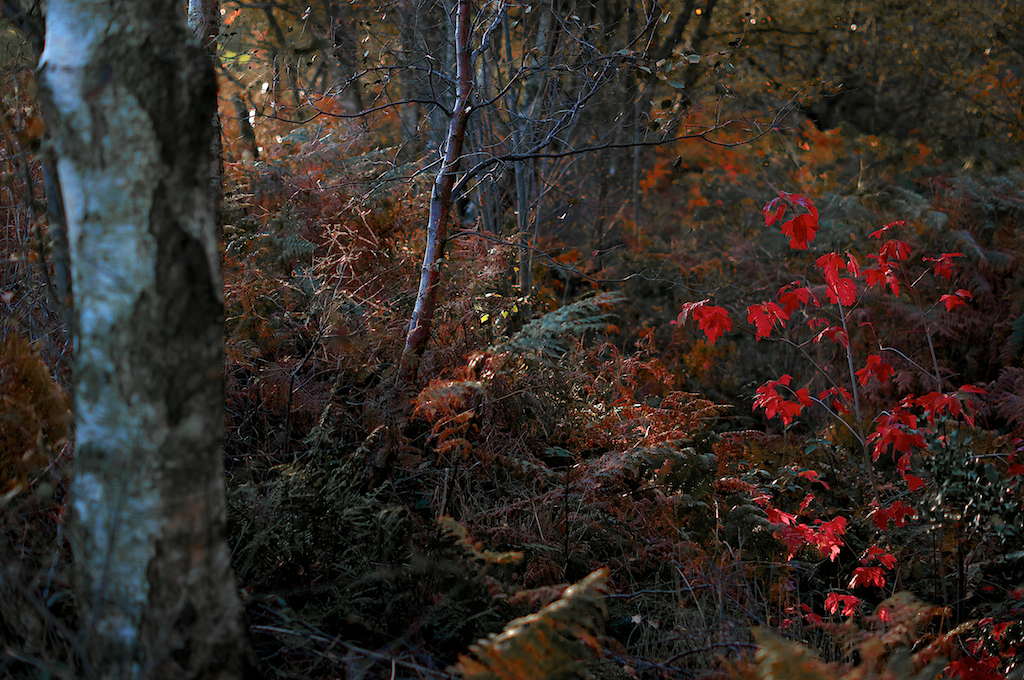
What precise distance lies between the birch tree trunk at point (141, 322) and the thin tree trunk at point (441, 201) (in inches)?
72.5

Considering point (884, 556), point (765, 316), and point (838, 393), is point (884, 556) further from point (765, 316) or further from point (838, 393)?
point (838, 393)

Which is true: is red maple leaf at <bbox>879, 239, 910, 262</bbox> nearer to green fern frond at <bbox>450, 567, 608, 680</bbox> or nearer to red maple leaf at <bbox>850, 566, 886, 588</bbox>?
red maple leaf at <bbox>850, 566, 886, 588</bbox>

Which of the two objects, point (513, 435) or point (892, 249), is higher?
point (892, 249)

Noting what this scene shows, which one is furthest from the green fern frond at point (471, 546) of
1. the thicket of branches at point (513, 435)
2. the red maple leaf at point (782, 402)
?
the red maple leaf at point (782, 402)

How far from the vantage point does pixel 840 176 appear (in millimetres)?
9695

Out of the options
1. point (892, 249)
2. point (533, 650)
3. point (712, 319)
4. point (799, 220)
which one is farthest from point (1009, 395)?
point (533, 650)

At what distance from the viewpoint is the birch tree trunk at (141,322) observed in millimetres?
1474

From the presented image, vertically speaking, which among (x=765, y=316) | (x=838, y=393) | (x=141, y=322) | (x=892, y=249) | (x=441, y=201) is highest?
(x=441, y=201)

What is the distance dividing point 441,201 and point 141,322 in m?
2.19

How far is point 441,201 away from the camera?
11.5ft

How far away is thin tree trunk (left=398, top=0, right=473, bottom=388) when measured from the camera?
3.41 meters

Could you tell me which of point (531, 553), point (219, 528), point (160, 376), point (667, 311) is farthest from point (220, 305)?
point (667, 311)

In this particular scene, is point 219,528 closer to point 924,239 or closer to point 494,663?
point 494,663

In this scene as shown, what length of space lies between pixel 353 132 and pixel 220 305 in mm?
4065
